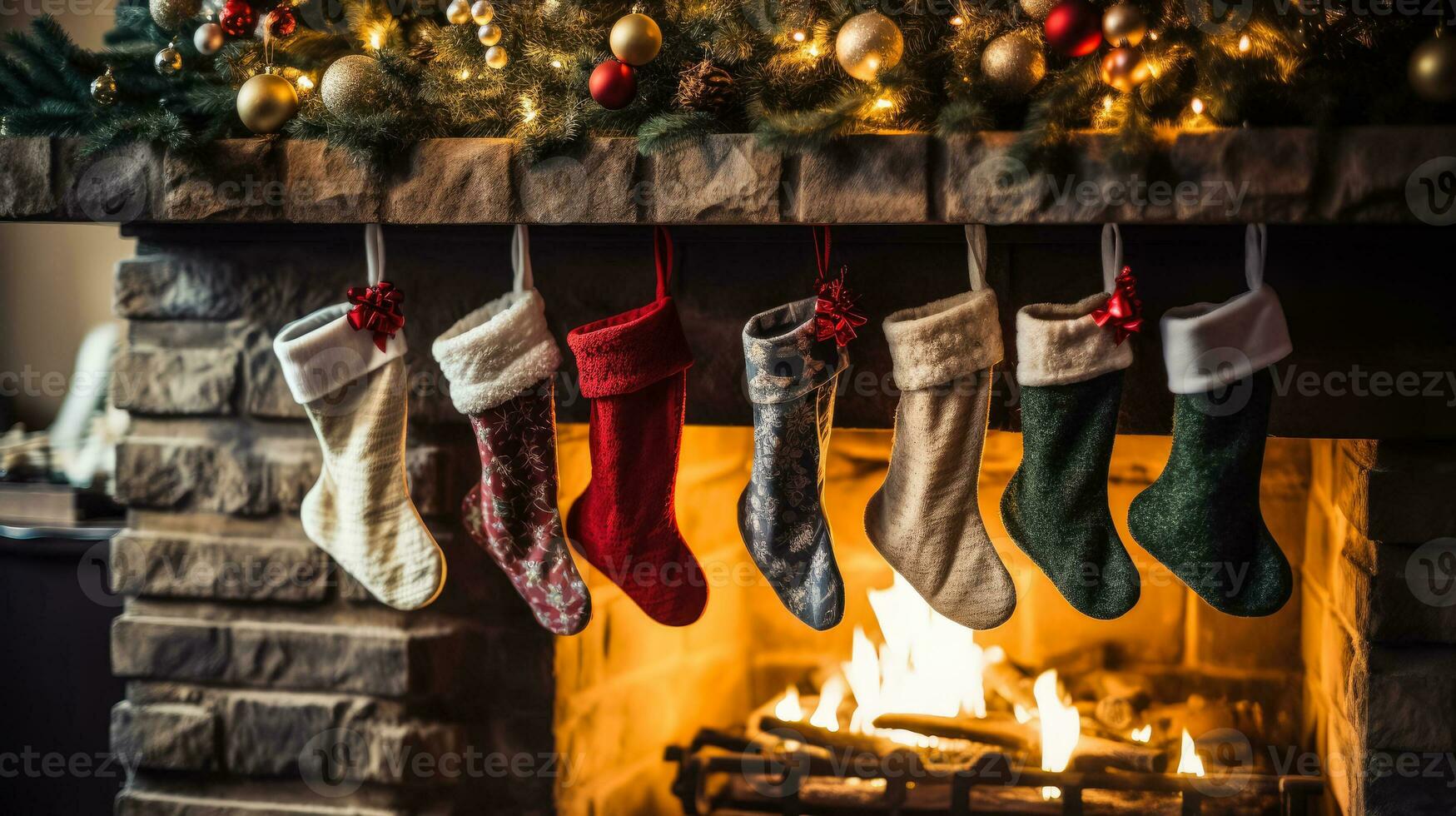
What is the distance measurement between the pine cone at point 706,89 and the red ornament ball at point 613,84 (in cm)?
7

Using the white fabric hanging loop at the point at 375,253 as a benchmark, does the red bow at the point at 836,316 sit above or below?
below

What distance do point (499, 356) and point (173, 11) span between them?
27.9 inches

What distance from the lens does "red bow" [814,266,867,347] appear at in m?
1.50

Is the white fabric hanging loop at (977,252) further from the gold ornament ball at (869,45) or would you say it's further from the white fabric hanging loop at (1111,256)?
the gold ornament ball at (869,45)

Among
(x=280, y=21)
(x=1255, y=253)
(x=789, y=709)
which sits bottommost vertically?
(x=789, y=709)

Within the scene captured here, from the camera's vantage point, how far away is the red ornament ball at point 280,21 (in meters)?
1.61

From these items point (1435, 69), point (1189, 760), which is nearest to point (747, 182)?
point (1435, 69)

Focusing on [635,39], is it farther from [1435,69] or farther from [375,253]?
[1435,69]

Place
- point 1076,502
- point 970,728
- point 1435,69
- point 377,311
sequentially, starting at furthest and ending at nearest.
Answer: point 970,728
point 377,311
point 1076,502
point 1435,69

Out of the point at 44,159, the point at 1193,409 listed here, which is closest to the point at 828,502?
the point at 1193,409

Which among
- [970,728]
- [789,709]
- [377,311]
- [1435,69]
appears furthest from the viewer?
[789,709]

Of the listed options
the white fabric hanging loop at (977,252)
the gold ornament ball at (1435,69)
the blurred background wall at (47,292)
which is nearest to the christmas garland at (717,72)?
the gold ornament ball at (1435,69)

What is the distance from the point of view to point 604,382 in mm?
1560

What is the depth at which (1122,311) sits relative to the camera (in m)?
1.44
